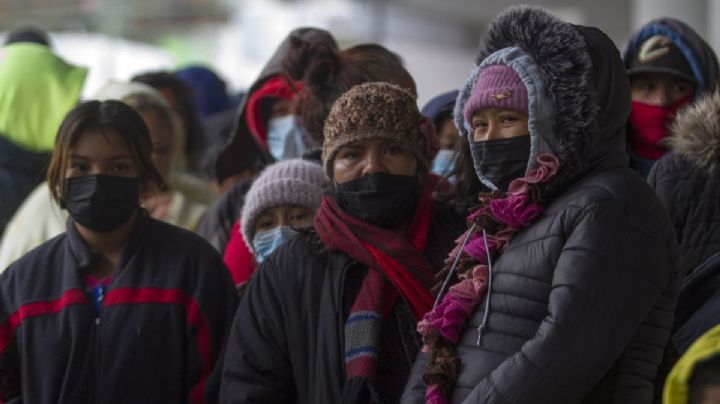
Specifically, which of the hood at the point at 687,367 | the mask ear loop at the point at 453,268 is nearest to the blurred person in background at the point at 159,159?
the mask ear loop at the point at 453,268

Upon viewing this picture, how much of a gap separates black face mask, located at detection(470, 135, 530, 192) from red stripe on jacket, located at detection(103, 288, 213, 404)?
1.27m

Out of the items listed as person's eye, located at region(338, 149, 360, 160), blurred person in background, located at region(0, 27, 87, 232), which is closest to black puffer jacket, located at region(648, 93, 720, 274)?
person's eye, located at region(338, 149, 360, 160)

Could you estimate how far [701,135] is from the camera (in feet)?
15.1

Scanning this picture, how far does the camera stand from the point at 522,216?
12.0 feet

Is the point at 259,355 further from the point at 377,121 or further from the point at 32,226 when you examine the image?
the point at 32,226

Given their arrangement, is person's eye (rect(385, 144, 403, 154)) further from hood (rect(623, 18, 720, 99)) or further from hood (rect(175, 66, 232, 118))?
Result: hood (rect(175, 66, 232, 118))

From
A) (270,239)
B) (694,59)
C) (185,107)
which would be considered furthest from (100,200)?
(185,107)

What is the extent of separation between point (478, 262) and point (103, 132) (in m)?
1.71

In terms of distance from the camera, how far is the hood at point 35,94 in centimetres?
652

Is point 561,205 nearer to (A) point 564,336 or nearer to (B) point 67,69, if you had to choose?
(A) point 564,336

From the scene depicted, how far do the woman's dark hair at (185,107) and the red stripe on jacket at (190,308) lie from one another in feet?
10.3

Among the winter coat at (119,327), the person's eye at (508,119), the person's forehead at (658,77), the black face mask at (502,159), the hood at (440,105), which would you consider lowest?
the winter coat at (119,327)

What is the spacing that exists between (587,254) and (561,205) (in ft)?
0.72

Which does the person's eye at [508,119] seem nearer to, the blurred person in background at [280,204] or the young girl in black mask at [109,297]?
the blurred person in background at [280,204]
